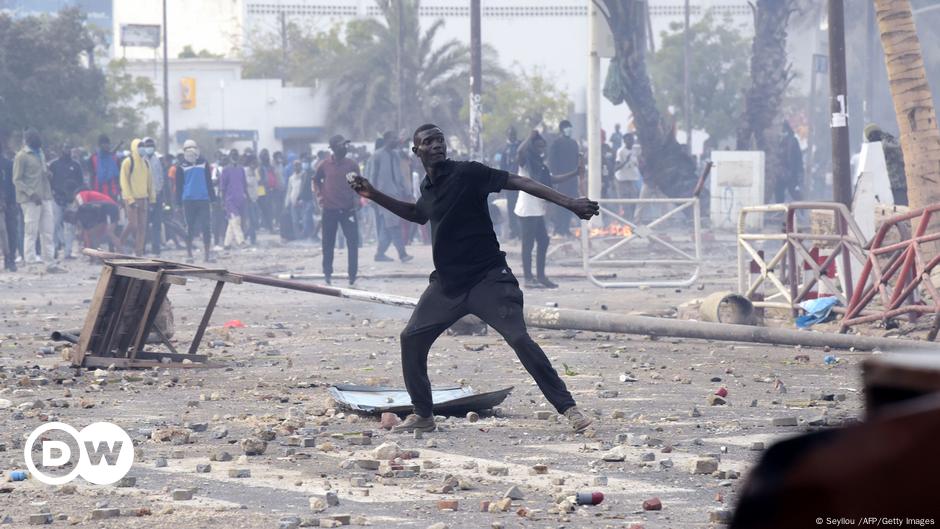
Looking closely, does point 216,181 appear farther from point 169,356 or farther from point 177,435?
point 177,435

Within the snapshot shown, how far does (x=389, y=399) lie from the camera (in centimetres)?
802

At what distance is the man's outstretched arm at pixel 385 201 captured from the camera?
7.13m

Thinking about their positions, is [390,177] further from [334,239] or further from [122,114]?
[122,114]

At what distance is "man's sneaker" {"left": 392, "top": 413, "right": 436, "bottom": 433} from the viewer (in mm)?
7152

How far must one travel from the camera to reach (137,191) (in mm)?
22734

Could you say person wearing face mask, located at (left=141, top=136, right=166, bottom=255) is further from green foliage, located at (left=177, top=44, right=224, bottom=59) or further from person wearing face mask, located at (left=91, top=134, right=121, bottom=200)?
green foliage, located at (left=177, top=44, right=224, bottom=59)

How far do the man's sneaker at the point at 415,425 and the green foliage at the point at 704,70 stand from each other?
4247 cm

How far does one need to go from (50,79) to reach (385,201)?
2341 cm

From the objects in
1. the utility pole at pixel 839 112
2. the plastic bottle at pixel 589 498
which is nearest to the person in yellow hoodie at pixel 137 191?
the utility pole at pixel 839 112

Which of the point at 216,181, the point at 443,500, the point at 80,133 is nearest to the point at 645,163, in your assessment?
the point at 216,181

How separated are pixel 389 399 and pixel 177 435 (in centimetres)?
140

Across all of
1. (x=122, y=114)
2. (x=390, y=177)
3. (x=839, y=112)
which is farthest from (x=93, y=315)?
(x=122, y=114)

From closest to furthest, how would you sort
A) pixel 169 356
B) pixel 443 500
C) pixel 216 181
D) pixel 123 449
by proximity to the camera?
1. pixel 443 500
2. pixel 123 449
3. pixel 169 356
4. pixel 216 181

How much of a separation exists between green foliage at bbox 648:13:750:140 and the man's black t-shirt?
42.3m
